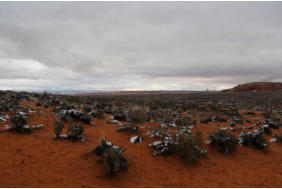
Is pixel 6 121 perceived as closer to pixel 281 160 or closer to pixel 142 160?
pixel 142 160

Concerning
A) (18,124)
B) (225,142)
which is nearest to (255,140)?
(225,142)

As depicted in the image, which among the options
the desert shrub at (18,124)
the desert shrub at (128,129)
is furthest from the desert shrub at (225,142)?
the desert shrub at (18,124)

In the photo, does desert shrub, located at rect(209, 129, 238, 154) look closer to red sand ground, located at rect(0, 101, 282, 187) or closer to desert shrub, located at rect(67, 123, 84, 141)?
red sand ground, located at rect(0, 101, 282, 187)

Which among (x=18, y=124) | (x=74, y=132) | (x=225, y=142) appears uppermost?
(x=18, y=124)

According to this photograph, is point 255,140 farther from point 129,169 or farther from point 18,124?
point 18,124

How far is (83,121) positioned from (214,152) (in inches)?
348

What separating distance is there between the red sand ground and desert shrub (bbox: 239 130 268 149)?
0.43 m

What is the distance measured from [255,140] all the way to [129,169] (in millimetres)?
7594

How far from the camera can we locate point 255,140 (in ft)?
27.3

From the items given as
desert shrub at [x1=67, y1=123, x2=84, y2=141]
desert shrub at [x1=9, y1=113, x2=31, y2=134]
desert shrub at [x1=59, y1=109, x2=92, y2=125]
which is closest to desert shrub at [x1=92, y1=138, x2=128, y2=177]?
desert shrub at [x1=67, y1=123, x2=84, y2=141]

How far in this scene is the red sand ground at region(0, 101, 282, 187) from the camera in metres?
4.62

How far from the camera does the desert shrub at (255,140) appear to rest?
8148mm

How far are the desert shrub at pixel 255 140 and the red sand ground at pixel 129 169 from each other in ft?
1.42

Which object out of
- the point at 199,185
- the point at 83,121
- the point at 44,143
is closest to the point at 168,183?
the point at 199,185
